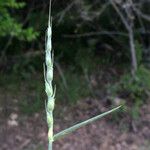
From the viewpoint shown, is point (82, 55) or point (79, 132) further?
point (82, 55)

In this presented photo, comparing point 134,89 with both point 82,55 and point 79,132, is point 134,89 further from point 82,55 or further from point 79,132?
point 82,55

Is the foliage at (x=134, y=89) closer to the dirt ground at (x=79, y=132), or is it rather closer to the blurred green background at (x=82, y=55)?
the blurred green background at (x=82, y=55)

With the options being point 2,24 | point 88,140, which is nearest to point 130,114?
point 88,140

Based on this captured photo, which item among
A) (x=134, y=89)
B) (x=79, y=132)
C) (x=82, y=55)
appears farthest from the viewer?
(x=82, y=55)

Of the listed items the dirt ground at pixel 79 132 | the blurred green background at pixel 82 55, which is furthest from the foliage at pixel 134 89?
the dirt ground at pixel 79 132

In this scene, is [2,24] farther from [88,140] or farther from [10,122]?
[88,140]

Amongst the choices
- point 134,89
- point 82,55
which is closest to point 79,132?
point 134,89

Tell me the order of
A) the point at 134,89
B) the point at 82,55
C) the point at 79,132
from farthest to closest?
the point at 82,55
the point at 134,89
the point at 79,132

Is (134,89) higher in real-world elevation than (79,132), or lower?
higher

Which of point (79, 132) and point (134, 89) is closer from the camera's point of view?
point (79, 132)
